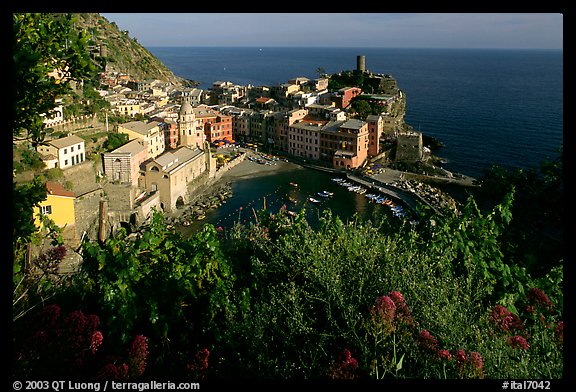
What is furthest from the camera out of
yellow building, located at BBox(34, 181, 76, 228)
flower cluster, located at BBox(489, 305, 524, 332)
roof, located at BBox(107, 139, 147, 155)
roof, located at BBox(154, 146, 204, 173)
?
roof, located at BBox(154, 146, 204, 173)

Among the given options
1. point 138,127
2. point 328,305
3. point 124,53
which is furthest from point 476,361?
point 124,53

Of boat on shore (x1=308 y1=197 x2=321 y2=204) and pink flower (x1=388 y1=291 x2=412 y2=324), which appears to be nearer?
pink flower (x1=388 y1=291 x2=412 y2=324)

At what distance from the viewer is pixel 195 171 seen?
45.0 ft

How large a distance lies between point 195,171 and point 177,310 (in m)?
12.4

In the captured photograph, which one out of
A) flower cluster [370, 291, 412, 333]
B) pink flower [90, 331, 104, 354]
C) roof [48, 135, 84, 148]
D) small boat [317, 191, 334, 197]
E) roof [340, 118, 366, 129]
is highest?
flower cluster [370, 291, 412, 333]

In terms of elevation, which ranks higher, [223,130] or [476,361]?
[476,361]

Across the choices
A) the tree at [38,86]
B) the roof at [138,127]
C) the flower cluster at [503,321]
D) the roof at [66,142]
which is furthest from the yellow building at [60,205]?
the flower cluster at [503,321]

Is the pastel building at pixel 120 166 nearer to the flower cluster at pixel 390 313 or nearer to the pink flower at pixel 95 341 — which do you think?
the pink flower at pixel 95 341

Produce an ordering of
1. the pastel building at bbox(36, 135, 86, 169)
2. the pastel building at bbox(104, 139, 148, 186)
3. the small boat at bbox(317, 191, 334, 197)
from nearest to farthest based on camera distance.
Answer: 1. the pastel building at bbox(36, 135, 86, 169)
2. the pastel building at bbox(104, 139, 148, 186)
3. the small boat at bbox(317, 191, 334, 197)

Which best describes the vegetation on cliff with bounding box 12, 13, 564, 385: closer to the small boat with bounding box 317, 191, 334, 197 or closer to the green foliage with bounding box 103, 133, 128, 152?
the green foliage with bounding box 103, 133, 128, 152

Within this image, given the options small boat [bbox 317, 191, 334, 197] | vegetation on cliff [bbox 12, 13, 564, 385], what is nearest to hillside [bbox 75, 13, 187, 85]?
small boat [bbox 317, 191, 334, 197]

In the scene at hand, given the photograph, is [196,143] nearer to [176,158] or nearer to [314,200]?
[176,158]

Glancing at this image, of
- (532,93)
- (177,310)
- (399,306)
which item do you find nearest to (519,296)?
(399,306)

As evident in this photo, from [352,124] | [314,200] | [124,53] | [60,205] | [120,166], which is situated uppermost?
[124,53]
